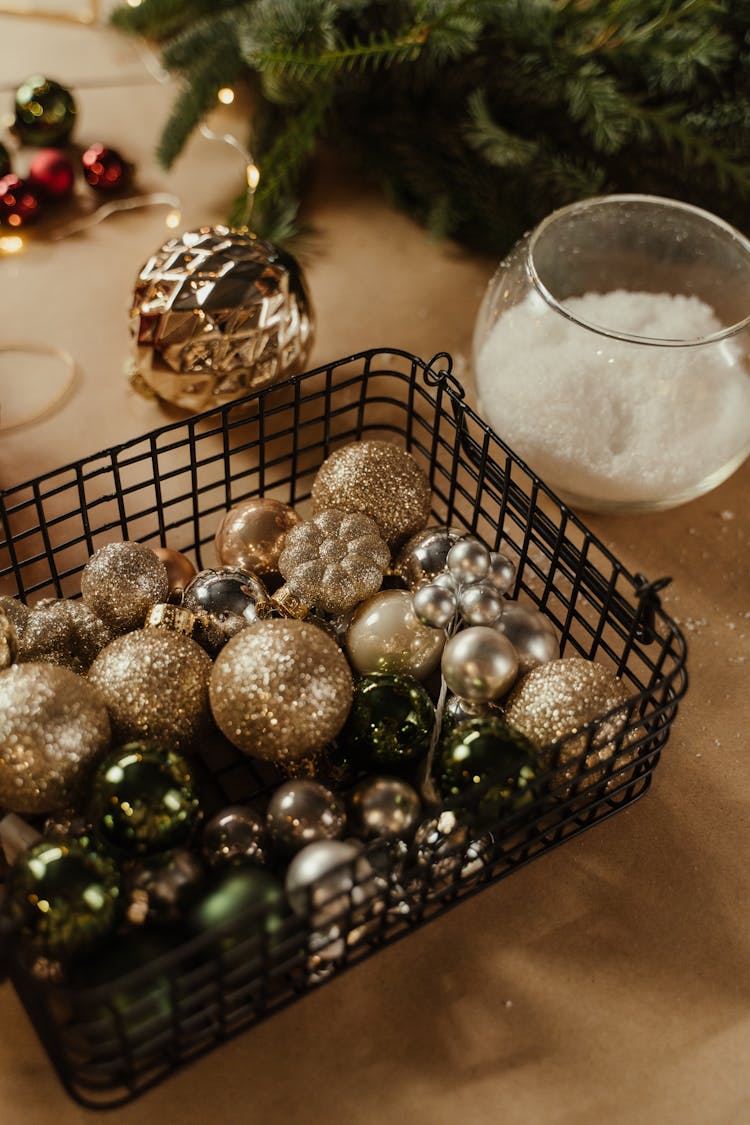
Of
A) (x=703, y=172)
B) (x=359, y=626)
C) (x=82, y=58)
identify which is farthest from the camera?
(x=82, y=58)

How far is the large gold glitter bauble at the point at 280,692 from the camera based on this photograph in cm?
55

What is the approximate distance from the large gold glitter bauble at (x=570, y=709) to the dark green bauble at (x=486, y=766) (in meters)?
0.02

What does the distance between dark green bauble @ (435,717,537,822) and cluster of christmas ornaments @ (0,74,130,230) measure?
74 cm

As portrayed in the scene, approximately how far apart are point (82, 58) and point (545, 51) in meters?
0.59

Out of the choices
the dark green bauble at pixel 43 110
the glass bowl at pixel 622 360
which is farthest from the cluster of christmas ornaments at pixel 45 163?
the glass bowl at pixel 622 360

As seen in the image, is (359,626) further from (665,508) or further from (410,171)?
(410,171)

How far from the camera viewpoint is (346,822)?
22.3 inches

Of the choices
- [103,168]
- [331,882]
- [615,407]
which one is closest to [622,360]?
[615,407]

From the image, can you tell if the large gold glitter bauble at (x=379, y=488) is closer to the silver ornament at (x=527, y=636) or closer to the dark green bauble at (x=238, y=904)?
the silver ornament at (x=527, y=636)

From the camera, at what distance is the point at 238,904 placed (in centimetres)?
51

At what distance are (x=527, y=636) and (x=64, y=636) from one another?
28 cm

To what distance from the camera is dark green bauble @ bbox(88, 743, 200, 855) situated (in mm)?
521

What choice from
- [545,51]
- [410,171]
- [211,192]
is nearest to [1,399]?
[211,192]

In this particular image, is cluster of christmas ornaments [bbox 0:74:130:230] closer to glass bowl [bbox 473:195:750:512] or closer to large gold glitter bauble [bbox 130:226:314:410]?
large gold glitter bauble [bbox 130:226:314:410]
